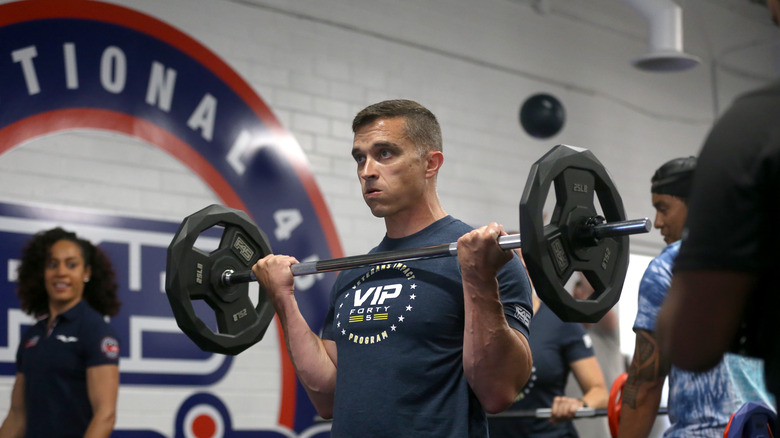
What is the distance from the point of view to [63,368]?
3736mm

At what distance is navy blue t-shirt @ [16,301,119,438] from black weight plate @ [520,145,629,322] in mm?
2494

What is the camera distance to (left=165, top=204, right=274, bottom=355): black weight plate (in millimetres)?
2553

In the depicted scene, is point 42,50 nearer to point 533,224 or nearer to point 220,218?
point 220,218

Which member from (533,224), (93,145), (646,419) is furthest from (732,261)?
(93,145)

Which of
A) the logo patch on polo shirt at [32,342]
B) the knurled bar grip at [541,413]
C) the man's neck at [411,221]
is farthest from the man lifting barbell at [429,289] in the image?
the logo patch on polo shirt at [32,342]

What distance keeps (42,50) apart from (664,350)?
3796 millimetres

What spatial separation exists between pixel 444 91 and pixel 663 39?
1431mm

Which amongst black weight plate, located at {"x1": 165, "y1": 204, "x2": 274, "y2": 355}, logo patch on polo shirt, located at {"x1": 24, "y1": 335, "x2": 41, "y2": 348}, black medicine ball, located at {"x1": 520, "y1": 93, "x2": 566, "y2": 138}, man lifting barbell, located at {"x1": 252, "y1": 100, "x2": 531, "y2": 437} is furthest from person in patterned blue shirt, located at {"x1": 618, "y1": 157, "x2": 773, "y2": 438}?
black medicine ball, located at {"x1": 520, "y1": 93, "x2": 566, "y2": 138}

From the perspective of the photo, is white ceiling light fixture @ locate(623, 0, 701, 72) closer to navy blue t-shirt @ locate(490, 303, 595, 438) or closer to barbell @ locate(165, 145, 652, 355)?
navy blue t-shirt @ locate(490, 303, 595, 438)

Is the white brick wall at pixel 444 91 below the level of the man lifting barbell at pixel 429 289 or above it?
above

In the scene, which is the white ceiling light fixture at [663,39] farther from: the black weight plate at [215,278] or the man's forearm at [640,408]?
the black weight plate at [215,278]

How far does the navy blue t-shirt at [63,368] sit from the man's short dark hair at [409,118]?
1965 millimetres

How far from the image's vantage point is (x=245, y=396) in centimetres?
475

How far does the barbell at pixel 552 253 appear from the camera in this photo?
1.83 metres
